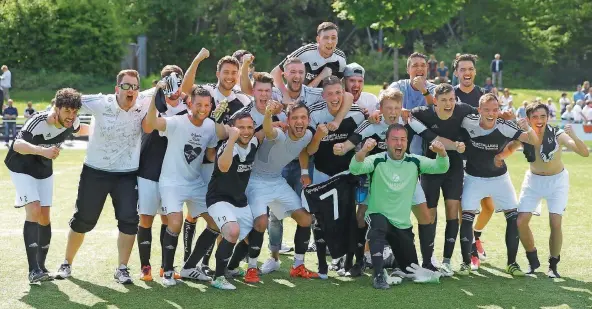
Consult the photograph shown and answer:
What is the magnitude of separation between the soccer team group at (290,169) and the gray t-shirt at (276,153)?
0.04ft

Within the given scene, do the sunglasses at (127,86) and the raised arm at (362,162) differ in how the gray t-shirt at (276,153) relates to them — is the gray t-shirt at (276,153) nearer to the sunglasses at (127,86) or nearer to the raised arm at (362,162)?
the raised arm at (362,162)

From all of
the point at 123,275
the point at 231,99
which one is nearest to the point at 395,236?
the point at 231,99

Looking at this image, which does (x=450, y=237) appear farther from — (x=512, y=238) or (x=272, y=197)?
(x=272, y=197)

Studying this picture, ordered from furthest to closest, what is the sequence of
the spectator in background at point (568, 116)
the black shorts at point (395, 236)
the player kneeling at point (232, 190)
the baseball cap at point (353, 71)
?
the spectator in background at point (568, 116) < the baseball cap at point (353, 71) < the black shorts at point (395, 236) < the player kneeling at point (232, 190)

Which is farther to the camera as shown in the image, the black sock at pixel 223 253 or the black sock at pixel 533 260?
the black sock at pixel 533 260

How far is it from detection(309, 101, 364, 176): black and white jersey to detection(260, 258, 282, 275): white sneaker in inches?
42.2

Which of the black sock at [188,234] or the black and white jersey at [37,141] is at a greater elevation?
the black and white jersey at [37,141]

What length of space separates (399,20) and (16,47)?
1642 centimetres

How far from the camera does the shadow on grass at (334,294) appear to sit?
8039 mm

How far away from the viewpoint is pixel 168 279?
8703mm

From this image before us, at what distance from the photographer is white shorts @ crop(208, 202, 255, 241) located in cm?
854

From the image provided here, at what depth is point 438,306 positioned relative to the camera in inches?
314

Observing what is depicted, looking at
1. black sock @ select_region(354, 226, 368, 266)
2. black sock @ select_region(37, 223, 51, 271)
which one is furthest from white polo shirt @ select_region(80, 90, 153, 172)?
black sock @ select_region(354, 226, 368, 266)

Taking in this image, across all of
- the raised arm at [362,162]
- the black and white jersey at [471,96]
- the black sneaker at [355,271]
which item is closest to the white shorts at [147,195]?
the raised arm at [362,162]
